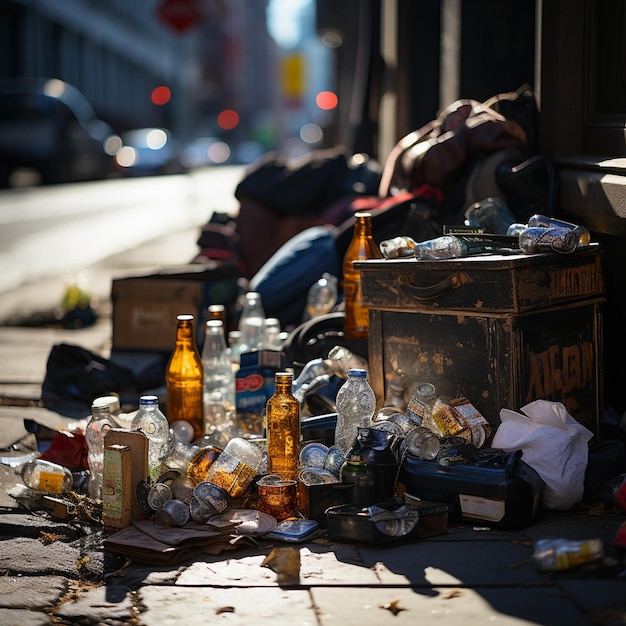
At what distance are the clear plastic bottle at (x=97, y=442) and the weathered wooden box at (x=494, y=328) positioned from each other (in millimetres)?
1118

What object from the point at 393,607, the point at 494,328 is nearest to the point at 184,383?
the point at 494,328

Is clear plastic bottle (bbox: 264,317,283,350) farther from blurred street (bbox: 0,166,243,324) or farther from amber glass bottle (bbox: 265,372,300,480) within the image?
blurred street (bbox: 0,166,243,324)

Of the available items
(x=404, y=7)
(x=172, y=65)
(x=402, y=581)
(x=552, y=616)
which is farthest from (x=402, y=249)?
(x=172, y=65)

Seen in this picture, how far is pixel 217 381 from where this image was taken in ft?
16.9

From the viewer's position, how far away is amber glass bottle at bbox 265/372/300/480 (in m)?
4.06

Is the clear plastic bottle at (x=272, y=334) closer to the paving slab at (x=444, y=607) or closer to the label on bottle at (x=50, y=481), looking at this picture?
the label on bottle at (x=50, y=481)

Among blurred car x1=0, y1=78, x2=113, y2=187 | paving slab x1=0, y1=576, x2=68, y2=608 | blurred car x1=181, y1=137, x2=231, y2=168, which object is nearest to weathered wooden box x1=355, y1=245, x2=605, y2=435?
paving slab x1=0, y1=576, x2=68, y2=608

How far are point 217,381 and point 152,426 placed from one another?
99cm

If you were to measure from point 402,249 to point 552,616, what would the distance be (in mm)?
1990

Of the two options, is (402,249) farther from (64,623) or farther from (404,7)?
(404,7)

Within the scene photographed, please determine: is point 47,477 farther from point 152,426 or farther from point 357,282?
point 357,282

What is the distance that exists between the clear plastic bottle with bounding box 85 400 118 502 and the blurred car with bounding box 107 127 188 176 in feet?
106

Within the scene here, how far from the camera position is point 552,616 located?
2850 mm

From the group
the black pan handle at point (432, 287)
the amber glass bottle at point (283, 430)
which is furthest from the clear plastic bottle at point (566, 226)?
the amber glass bottle at point (283, 430)
